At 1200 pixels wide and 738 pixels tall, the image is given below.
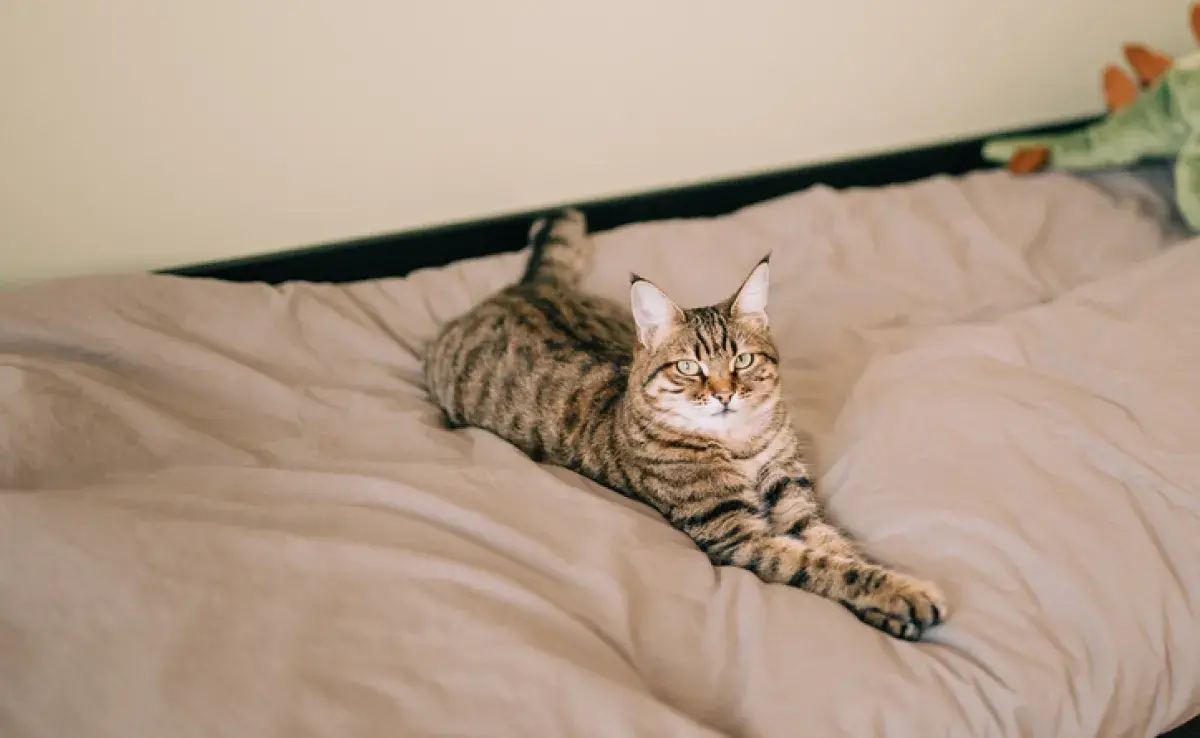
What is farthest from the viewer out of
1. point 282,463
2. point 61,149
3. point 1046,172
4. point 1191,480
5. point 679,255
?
point 1046,172

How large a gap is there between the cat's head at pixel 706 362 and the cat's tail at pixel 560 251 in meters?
0.52

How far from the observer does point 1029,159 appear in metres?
2.24

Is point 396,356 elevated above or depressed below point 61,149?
below

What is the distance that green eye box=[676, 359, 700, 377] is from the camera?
4.48 feet

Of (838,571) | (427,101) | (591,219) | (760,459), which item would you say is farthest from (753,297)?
(427,101)

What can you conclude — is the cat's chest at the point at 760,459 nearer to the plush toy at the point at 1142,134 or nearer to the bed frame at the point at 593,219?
the bed frame at the point at 593,219

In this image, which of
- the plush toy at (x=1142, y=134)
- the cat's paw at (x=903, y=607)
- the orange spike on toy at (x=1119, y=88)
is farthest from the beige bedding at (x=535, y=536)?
the orange spike on toy at (x=1119, y=88)

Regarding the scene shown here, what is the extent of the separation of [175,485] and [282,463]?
6.7 inches

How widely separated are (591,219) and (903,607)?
4.44 feet

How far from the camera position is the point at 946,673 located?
1.05 meters

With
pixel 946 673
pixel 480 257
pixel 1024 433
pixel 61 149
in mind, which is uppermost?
pixel 61 149

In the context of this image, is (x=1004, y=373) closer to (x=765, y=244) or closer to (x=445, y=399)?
(x=765, y=244)

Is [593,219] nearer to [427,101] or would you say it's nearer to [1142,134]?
[427,101]

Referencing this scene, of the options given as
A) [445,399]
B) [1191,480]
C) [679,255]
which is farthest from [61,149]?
[1191,480]
